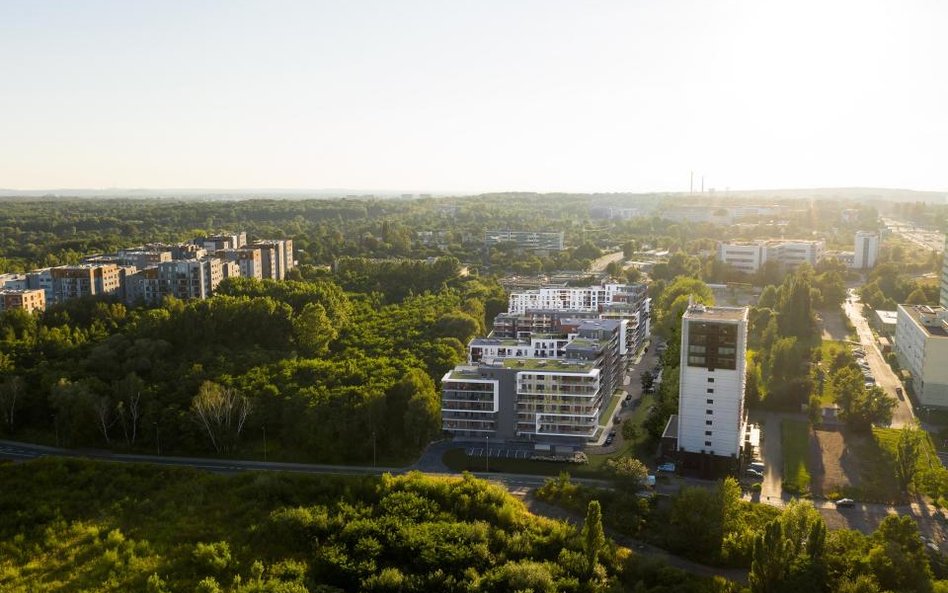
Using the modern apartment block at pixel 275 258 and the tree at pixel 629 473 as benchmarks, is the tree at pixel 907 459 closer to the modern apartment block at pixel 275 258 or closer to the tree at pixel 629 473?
the tree at pixel 629 473

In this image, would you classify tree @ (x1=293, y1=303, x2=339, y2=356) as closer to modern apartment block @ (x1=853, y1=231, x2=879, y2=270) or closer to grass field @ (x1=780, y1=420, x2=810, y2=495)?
grass field @ (x1=780, y1=420, x2=810, y2=495)

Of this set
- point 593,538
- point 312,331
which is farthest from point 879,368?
point 312,331

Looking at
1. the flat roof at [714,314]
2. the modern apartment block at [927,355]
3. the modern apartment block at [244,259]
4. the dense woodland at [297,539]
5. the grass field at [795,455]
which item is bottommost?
the grass field at [795,455]

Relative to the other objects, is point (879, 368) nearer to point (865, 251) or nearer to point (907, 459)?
point (907, 459)

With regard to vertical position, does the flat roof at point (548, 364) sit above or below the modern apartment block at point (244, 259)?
below

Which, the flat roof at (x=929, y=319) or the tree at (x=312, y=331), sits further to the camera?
the tree at (x=312, y=331)

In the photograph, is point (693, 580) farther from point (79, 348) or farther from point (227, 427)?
point (79, 348)

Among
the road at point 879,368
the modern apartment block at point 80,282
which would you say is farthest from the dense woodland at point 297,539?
the modern apartment block at point 80,282
